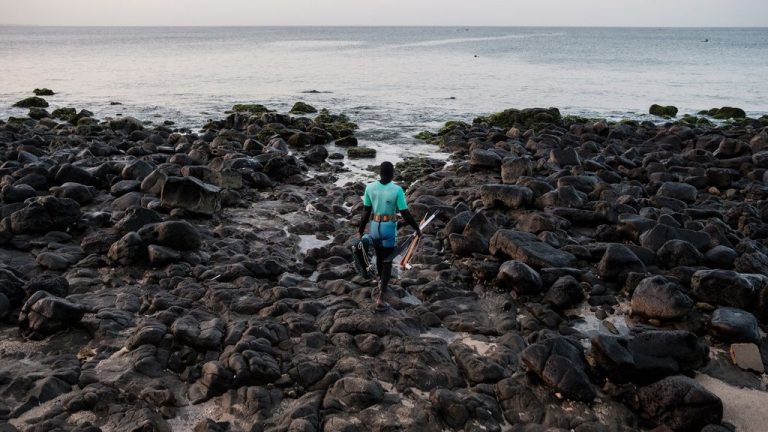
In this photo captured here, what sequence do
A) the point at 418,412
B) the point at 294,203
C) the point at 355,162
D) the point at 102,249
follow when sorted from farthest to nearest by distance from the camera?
the point at 355,162 < the point at 294,203 < the point at 102,249 < the point at 418,412

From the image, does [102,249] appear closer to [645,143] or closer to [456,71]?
[645,143]

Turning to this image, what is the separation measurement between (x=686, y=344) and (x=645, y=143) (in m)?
19.9

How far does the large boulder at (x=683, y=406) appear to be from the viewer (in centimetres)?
746

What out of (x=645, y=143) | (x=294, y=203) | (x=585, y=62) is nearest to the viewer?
(x=294, y=203)

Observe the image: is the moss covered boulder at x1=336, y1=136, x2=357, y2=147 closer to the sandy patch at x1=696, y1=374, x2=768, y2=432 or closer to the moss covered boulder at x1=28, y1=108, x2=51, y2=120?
the moss covered boulder at x1=28, y1=108, x2=51, y2=120

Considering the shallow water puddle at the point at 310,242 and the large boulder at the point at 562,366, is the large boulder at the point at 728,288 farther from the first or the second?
the shallow water puddle at the point at 310,242

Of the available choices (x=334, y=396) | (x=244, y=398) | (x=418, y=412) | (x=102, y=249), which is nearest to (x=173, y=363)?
(x=244, y=398)

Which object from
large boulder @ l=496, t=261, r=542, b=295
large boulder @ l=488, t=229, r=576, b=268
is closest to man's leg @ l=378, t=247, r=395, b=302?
large boulder @ l=496, t=261, r=542, b=295

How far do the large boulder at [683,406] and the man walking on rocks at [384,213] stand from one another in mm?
4701

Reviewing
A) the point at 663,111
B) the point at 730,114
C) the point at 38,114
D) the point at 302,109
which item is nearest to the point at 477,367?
the point at 302,109

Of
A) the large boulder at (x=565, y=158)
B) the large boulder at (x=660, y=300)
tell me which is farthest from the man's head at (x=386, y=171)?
the large boulder at (x=565, y=158)

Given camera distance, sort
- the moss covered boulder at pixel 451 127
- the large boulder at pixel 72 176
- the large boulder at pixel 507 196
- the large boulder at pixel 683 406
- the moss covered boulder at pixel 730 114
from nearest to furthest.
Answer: the large boulder at pixel 683 406 → the large boulder at pixel 507 196 → the large boulder at pixel 72 176 → the moss covered boulder at pixel 451 127 → the moss covered boulder at pixel 730 114

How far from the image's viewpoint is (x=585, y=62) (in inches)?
3374

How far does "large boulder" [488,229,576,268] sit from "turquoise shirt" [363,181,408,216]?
3395 millimetres
